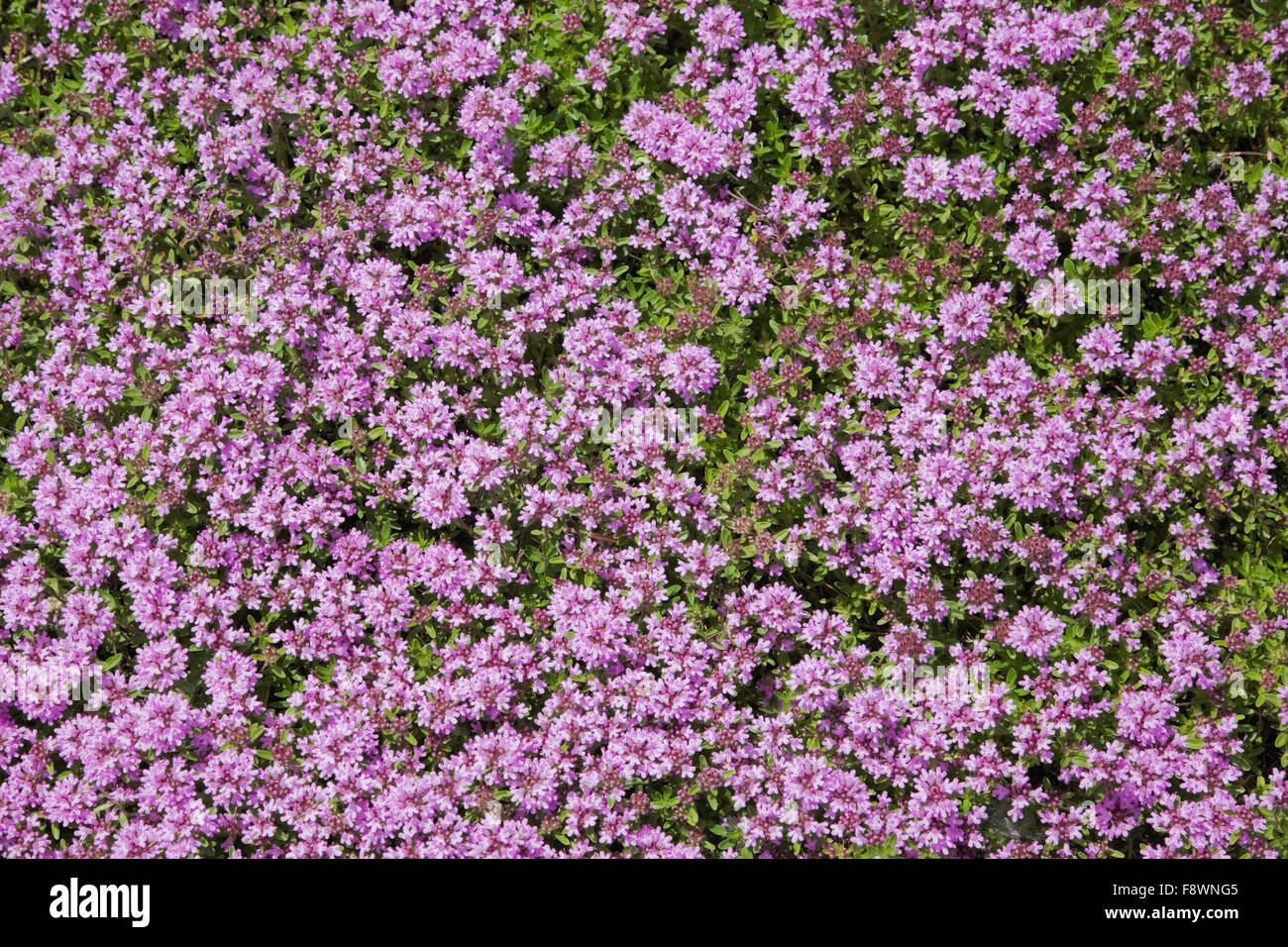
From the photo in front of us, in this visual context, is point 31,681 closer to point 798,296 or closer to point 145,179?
point 145,179

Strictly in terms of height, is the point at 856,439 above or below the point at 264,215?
below

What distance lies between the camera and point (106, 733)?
8375 mm

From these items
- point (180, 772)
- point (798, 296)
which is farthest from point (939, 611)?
point (180, 772)

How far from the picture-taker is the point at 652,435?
8773 mm

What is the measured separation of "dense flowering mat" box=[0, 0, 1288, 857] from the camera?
27.1 feet

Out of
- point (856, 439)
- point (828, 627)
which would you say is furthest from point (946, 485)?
point (828, 627)

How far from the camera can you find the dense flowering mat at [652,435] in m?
8.26

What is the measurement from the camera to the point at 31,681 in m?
8.52
